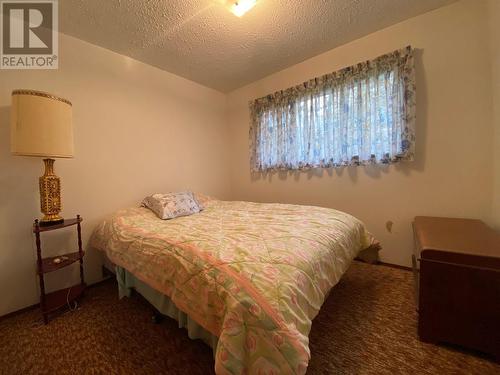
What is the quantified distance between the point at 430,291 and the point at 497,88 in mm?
1733

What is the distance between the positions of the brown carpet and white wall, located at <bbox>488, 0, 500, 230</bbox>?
3.32 feet

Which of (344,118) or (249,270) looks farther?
(344,118)

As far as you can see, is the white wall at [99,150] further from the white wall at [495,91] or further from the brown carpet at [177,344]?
the white wall at [495,91]

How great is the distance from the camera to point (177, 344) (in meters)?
1.27

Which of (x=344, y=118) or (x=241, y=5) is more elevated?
(x=241, y=5)

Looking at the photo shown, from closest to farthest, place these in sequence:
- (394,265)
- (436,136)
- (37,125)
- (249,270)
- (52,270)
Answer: (249,270) < (37,125) < (52,270) < (436,136) < (394,265)

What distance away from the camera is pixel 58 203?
1635 mm

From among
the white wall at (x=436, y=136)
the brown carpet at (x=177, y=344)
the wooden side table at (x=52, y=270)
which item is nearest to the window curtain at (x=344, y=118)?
the white wall at (x=436, y=136)

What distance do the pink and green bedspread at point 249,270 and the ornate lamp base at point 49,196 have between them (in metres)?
0.40

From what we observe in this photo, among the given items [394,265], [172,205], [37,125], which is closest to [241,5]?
[37,125]

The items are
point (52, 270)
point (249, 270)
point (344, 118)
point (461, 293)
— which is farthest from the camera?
point (344, 118)

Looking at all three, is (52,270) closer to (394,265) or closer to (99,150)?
(99,150)

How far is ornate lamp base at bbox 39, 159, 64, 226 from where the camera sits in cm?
156

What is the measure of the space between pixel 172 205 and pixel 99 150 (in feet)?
3.13
